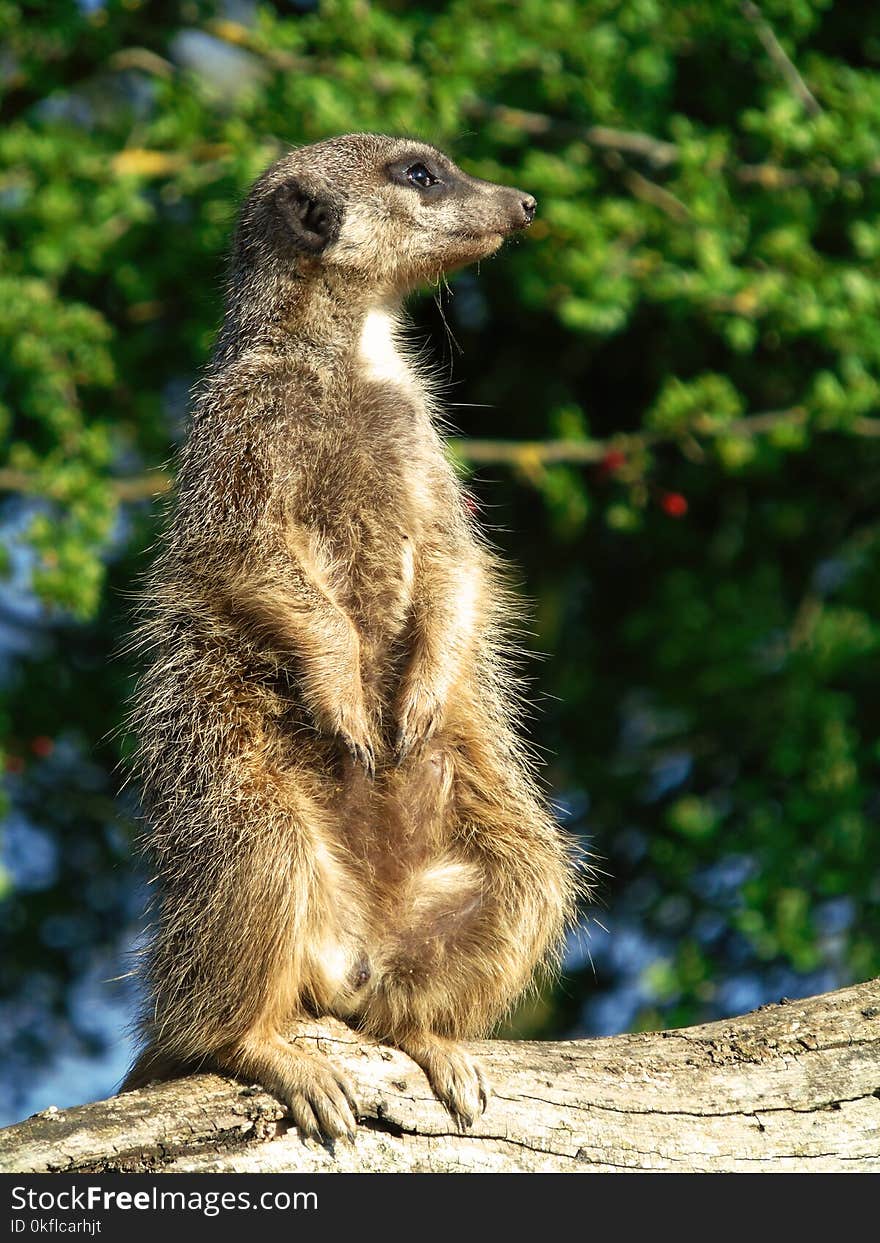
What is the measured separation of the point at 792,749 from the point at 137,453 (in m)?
4.53

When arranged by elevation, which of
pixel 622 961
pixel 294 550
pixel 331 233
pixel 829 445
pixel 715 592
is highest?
pixel 331 233

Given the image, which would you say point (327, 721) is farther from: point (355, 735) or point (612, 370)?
point (612, 370)

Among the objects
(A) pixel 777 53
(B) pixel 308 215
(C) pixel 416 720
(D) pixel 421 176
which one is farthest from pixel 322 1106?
(A) pixel 777 53

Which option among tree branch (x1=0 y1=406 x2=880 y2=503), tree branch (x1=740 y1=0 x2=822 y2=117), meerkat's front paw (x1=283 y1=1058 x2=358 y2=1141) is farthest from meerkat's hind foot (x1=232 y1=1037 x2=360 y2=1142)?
tree branch (x1=740 y1=0 x2=822 y2=117)

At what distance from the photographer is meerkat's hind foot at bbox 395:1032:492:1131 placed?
13.4 feet

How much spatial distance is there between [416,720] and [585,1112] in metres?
1.26

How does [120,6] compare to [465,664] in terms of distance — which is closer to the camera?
[465,664]

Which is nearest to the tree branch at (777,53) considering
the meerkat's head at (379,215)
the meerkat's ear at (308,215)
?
→ the meerkat's head at (379,215)

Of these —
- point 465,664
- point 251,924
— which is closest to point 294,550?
point 465,664

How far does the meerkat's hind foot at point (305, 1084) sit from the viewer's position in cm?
391

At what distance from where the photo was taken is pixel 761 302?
7391 mm

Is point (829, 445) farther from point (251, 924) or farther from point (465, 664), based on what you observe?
point (251, 924)

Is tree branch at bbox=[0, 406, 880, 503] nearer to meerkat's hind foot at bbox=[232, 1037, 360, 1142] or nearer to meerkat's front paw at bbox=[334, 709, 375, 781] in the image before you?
meerkat's front paw at bbox=[334, 709, 375, 781]

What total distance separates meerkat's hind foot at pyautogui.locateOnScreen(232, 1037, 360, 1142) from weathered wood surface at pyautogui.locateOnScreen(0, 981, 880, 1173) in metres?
0.04
